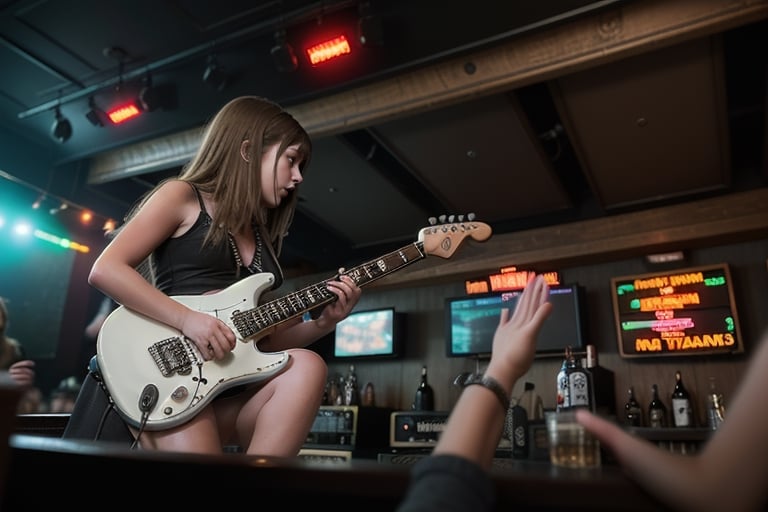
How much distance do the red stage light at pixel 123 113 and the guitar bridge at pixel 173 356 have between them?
9.25 feet

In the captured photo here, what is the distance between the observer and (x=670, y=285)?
4066 millimetres

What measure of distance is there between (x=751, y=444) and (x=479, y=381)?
0.98ft

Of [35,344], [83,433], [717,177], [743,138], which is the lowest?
[83,433]

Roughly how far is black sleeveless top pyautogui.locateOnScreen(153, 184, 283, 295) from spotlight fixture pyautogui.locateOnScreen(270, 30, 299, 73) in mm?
1872

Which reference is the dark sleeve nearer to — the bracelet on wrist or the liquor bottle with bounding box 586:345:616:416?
the bracelet on wrist

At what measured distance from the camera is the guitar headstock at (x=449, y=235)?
1748 millimetres

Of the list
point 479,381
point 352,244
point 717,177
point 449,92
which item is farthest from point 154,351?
point 352,244

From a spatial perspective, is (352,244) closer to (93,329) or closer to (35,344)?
(93,329)

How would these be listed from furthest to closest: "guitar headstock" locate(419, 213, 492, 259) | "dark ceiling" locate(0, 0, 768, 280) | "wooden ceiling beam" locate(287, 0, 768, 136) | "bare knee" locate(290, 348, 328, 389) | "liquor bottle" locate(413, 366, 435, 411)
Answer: "liquor bottle" locate(413, 366, 435, 411) < "dark ceiling" locate(0, 0, 768, 280) < "wooden ceiling beam" locate(287, 0, 768, 136) < "guitar headstock" locate(419, 213, 492, 259) < "bare knee" locate(290, 348, 328, 389)

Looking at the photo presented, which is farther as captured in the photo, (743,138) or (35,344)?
(35,344)

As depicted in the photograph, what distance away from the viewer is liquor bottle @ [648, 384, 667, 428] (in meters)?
3.95

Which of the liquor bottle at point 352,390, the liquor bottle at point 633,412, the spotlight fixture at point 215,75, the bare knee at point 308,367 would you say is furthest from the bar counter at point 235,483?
the liquor bottle at point 352,390

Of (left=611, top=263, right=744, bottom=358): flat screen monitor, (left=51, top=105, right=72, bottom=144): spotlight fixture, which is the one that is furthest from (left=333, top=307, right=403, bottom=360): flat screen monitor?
(left=51, top=105, right=72, bottom=144): spotlight fixture

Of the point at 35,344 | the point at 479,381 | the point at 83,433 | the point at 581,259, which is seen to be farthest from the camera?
the point at 35,344
